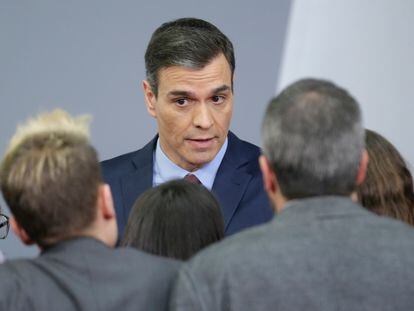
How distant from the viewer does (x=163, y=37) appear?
2768mm

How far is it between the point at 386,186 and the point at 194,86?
0.74 m

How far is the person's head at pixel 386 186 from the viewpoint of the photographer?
7.14 feet

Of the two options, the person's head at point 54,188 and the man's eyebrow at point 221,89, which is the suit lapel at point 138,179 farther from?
the person's head at point 54,188

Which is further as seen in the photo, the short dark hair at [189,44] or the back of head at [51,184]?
the short dark hair at [189,44]

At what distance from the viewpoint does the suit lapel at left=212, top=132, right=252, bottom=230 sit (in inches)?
105

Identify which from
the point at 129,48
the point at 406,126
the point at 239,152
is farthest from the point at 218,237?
the point at 129,48

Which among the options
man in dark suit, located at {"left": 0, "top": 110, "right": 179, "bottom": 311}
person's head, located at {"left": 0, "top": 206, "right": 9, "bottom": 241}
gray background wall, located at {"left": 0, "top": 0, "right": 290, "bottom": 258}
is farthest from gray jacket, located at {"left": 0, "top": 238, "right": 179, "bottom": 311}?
gray background wall, located at {"left": 0, "top": 0, "right": 290, "bottom": 258}

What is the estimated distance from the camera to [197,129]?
2.76 m

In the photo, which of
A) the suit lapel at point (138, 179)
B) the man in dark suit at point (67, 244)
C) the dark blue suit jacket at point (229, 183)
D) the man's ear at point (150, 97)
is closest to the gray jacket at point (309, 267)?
the man in dark suit at point (67, 244)

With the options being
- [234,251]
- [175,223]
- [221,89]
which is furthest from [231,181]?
[234,251]

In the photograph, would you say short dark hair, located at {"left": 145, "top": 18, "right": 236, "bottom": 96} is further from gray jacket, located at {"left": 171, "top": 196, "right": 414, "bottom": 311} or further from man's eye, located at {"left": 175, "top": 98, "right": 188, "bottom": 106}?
gray jacket, located at {"left": 171, "top": 196, "right": 414, "bottom": 311}

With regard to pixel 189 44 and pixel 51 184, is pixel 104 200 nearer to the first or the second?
pixel 51 184

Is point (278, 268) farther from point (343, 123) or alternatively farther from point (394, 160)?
point (394, 160)

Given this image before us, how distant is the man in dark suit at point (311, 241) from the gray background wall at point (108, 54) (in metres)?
2.25
